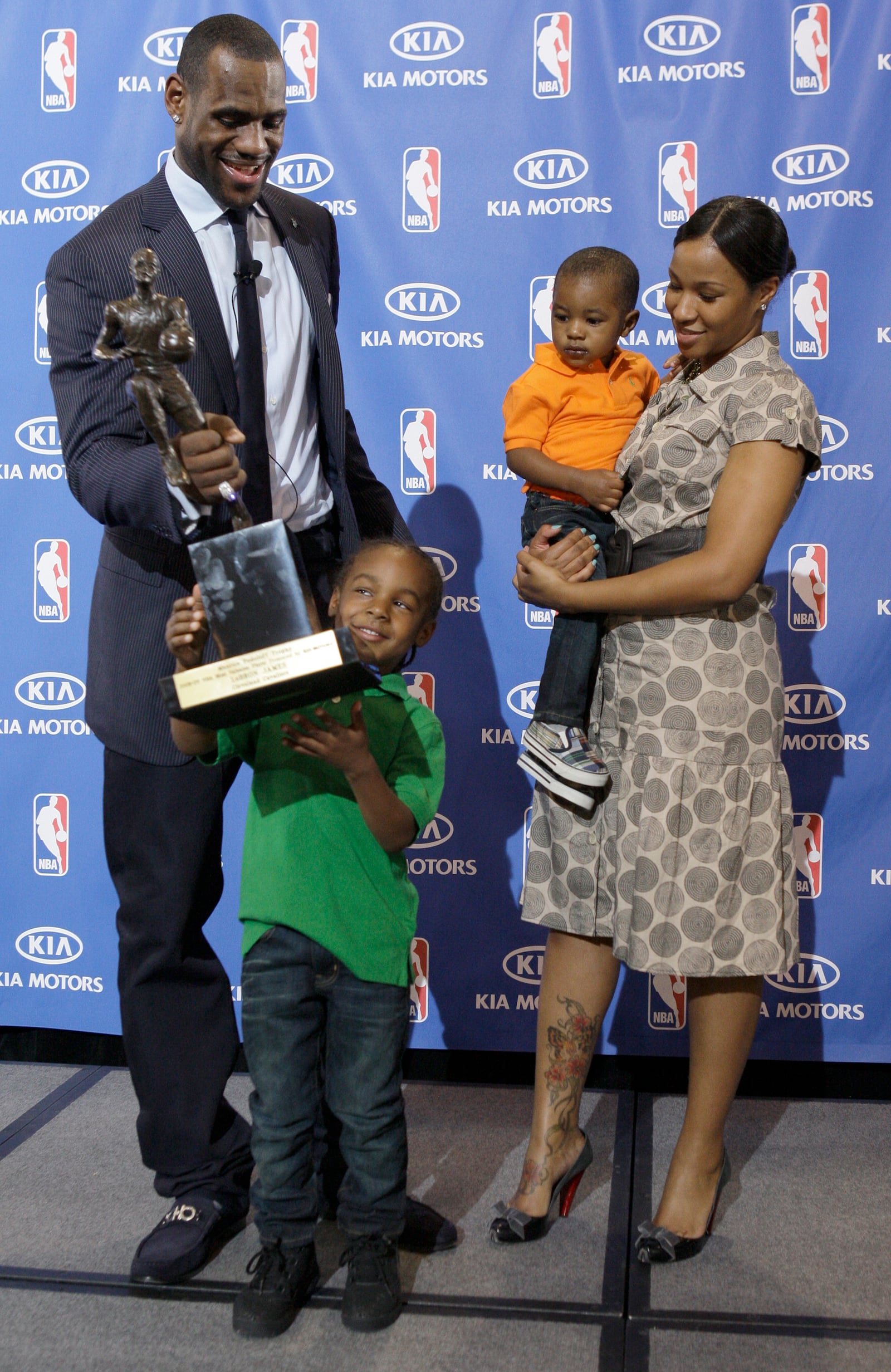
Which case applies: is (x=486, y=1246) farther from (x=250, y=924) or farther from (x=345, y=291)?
(x=345, y=291)

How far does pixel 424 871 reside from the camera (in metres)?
2.99

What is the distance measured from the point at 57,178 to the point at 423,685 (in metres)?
1.57

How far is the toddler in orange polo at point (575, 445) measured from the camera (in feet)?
6.73

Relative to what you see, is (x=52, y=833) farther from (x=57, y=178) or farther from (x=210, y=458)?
(x=210, y=458)

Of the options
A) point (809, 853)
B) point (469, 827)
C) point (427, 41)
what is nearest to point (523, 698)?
point (469, 827)

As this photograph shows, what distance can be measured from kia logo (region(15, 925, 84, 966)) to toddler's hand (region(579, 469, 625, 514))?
185 cm

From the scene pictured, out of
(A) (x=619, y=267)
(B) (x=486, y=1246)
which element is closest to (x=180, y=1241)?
(B) (x=486, y=1246)

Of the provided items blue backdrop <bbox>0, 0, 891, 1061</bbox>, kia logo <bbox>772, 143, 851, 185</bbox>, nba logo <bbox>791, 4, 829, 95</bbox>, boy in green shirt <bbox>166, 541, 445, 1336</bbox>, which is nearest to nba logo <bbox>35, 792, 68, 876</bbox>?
blue backdrop <bbox>0, 0, 891, 1061</bbox>

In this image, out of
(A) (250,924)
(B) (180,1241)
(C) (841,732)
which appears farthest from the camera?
(C) (841,732)

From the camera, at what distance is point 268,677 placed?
4.90 feet

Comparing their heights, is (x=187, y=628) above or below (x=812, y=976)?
above

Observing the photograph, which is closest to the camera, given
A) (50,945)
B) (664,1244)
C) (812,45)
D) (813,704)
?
(664,1244)

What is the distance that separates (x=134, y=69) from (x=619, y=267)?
1578 millimetres

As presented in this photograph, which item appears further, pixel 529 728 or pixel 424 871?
pixel 424 871
